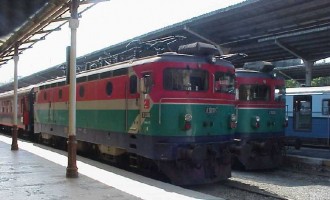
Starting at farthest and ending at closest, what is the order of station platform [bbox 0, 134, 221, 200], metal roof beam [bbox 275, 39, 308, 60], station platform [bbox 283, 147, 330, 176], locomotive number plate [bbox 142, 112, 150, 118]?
metal roof beam [bbox 275, 39, 308, 60], station platform [bbox 283, 147, 330, 176], locomotive number plate [bbox 142, 112, 150, 118], station platform [bbox 0, 134, 221, 200]

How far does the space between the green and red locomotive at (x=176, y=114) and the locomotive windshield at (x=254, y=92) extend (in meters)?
2.30

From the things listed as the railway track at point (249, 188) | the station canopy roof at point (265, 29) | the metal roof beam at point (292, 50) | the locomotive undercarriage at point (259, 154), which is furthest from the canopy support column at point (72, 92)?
the metal roof beam at point (292, 50)

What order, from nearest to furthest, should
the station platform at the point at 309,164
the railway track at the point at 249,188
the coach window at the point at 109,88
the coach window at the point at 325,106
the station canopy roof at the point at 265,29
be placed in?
the railway track at the point at 249,188, the coach window at the point at 109,88, the station platform at the point at 309,164, the coach window at the point at 325,106, the station canopy roof at the point at 265,29

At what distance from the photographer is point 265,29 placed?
2233 cm

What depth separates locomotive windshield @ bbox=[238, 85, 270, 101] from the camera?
12.9 meters

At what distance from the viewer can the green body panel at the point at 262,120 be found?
12.8 meters

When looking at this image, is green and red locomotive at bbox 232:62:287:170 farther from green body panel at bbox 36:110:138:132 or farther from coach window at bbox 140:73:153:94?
coach window at bbox 140:73:153:94

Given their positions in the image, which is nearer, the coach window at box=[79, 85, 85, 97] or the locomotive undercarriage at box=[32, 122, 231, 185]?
the locomotive undercarriage at box=[32, 122, 231, 185]

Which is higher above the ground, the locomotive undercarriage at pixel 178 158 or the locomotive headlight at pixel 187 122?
the locomotive headlight at pixel 187 122

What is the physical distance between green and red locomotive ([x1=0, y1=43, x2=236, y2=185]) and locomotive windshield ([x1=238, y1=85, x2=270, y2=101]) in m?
2.30

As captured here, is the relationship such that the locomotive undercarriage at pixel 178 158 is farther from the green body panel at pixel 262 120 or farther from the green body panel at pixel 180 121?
the green body panel at pixel 262 120

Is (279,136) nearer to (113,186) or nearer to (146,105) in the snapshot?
(146,105)

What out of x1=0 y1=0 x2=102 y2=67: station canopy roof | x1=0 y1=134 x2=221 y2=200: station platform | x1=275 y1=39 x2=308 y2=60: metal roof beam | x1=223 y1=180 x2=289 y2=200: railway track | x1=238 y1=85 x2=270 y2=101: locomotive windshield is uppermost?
x1=275 y1=39 x2=308 y2=60: metal roof beam

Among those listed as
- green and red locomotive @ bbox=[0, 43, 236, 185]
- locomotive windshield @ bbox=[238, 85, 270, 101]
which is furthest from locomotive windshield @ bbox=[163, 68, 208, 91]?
locomotive windshield @ bbox=[238, 85, 270, 101]
